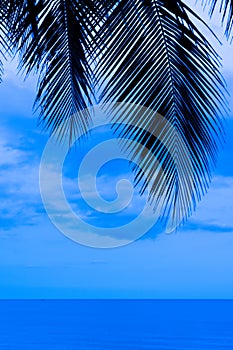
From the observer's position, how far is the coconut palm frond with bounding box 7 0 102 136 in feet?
12.8

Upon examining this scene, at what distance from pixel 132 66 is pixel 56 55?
2.02 ft

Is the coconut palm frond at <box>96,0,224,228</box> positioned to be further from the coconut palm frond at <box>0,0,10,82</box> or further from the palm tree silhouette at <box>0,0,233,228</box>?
the coconut palm frond at <box>0,0,10,82</box>

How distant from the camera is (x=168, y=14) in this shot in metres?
3.70

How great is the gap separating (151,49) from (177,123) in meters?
0.43

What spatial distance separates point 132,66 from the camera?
3.53 meters

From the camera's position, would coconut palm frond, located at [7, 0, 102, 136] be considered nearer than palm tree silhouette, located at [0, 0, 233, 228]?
No

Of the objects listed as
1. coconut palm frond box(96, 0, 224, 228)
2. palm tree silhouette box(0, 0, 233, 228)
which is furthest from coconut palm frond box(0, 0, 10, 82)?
coconut palm frond box(96, 0, 224, 228)

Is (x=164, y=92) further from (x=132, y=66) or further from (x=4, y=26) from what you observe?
(x=4, y=26)

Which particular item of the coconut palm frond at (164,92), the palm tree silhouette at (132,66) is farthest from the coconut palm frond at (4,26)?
the coconut palm frond at (164,92)

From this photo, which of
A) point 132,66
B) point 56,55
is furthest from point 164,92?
point 56,55

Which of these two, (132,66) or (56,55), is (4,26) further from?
(132,66)

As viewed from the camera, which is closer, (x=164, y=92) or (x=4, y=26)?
(x=164, y=92)

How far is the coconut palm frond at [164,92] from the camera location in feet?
11.2

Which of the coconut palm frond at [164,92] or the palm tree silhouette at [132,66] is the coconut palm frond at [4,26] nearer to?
the palm tree silhouette at [132,66]
